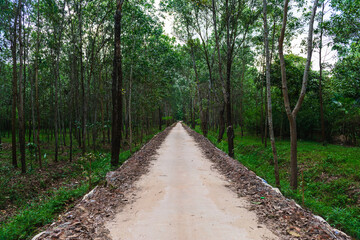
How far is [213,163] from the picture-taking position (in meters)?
9.77

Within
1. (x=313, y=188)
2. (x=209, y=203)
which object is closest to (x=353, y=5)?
(x=313, y=188)

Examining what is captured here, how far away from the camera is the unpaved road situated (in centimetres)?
363

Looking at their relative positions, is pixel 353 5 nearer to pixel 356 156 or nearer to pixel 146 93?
pixel 356 156

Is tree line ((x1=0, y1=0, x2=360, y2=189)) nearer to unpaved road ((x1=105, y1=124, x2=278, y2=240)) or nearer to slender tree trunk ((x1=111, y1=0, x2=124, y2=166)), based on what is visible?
slender tree trunk ((x1=111, y1=0, x2=124, y2=166))

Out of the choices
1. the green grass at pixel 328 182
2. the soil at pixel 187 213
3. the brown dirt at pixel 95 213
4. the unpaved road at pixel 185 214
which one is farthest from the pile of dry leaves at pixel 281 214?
the brown dirt at pixel 95 213

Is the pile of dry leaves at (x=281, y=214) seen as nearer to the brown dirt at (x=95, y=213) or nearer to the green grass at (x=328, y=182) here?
the green grass at (x=328, y=182)

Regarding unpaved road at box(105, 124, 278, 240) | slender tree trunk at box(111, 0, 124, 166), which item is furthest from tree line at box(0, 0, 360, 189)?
unpaved road at box(105, 124, 278, 240)

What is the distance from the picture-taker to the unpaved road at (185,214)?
143 inches

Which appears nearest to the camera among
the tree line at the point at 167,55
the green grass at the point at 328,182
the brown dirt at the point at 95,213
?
the brown dirt at the point at 95,213

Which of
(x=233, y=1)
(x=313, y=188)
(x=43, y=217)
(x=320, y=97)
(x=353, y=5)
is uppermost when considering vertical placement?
(x=233, y=1)

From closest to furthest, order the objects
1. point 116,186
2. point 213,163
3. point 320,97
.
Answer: point 116,186, point 213,163, point 320,97

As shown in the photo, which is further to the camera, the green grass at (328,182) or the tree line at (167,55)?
the tree line at (167,55)

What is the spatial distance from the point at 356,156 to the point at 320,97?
18.0 ft

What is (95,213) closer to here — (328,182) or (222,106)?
(328,182)
